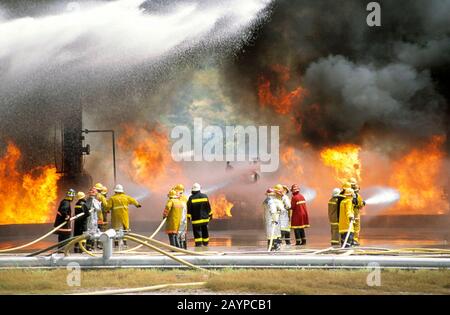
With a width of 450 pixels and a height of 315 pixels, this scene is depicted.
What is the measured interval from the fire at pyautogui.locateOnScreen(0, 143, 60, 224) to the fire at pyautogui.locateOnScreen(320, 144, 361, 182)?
15.3 metres

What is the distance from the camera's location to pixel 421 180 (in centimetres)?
4038

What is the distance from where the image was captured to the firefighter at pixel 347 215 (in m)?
15.8

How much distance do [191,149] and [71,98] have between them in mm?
10974

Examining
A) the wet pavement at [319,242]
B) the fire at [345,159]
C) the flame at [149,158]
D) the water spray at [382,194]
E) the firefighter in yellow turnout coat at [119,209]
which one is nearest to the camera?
the firefighter in yellow turnout coat at [119,209]

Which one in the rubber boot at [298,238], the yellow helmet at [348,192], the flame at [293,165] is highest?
the flame at [293,165]

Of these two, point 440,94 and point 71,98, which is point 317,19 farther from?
point 71,98

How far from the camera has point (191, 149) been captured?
46781 mm

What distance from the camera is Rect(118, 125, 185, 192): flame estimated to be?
45062mm

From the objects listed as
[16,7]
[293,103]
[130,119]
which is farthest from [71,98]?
[293,103]

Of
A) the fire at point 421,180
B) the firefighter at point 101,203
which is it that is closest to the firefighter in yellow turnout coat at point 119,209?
the firefighter at point 101,203

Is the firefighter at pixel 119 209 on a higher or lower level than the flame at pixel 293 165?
lower

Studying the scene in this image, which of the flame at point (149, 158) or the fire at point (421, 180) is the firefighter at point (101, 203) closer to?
the fire at point (421, 180)

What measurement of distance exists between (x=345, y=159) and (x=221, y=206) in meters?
7.60

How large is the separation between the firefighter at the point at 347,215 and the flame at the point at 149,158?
2915 cm
